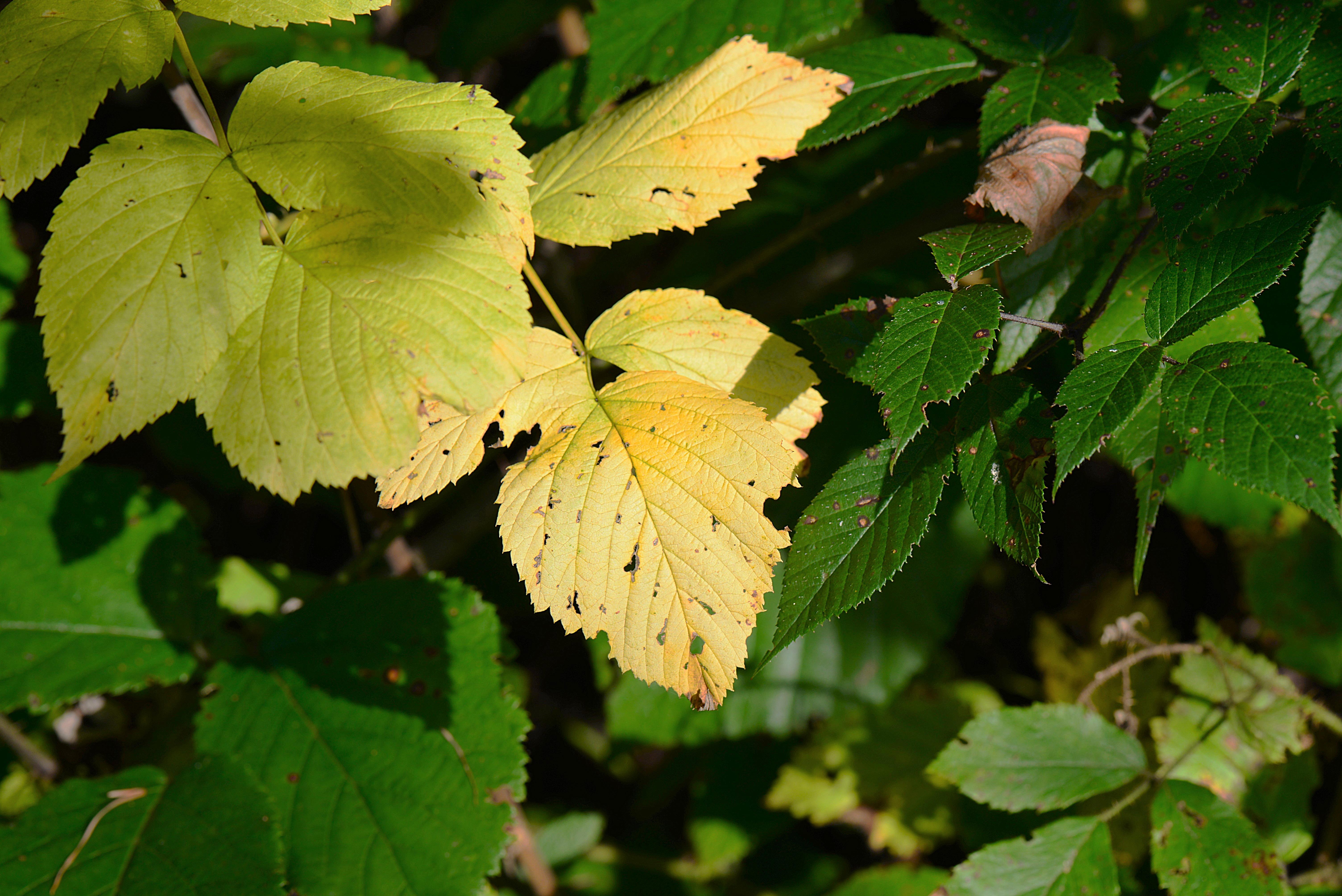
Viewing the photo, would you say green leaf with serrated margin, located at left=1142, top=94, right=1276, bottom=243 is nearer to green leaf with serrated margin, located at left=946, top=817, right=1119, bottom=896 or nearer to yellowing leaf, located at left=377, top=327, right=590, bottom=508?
yellowing leaf, located at left=377, top=327, right=590, bottom=508

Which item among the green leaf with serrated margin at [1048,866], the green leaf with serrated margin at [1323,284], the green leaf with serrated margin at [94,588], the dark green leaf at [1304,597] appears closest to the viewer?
the green leaf with serrated margin at [1323,284]

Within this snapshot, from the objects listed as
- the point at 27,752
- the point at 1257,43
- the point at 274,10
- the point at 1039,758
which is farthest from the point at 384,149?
the point at 27,752

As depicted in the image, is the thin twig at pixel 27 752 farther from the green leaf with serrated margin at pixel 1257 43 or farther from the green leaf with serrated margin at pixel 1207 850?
the green leaf with serrated margin at pixel 1257 43

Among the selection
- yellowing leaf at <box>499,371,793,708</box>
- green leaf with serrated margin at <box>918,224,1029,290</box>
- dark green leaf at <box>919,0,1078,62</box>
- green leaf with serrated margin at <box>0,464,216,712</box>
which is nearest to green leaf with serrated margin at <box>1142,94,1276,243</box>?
green leaf with serrated margin at <box>918,224,1029,290</box>

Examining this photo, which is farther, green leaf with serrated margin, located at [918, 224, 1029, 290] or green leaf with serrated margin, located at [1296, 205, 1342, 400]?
green leaf with serrated margin, located at [1296, 205, 1342, 400]

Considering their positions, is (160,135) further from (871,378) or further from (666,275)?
(666,275)

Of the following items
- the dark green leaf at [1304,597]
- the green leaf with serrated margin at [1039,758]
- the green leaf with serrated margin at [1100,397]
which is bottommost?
the dark green leaf at [1304,597]

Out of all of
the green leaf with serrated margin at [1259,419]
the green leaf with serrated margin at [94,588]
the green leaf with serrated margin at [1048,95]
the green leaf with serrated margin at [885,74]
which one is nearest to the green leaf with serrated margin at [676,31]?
the green leaf with serrated margin at [885,74]
